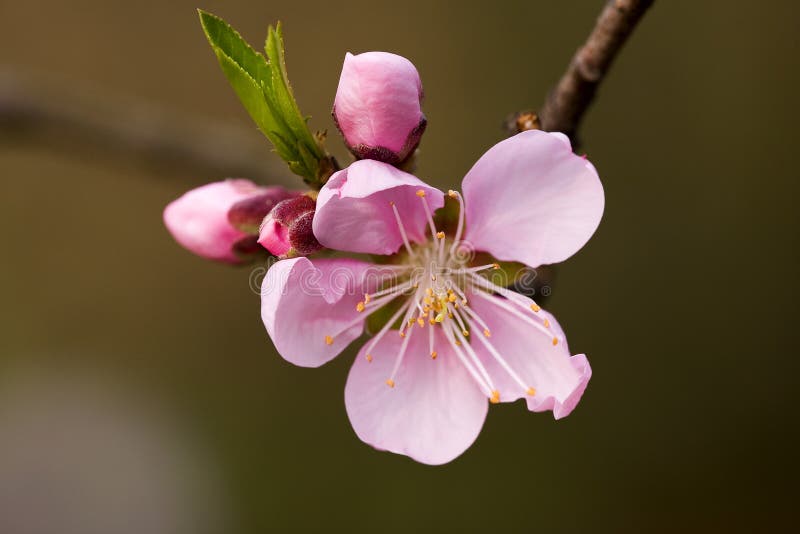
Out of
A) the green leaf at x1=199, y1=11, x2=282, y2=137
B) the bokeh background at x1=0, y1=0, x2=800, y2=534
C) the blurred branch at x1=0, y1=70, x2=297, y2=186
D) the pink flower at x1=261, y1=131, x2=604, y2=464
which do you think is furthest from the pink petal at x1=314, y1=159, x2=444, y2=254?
the bokeh background at x1=0, y1=0, x2=800, y2=534

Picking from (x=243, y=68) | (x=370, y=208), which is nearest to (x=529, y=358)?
(x=370, y=208)

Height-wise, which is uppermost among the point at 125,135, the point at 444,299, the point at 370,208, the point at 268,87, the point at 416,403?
the point at 125,135

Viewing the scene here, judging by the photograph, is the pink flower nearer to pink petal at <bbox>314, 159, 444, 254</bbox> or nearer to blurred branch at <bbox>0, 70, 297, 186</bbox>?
pink petal at <bbox>314, 159, 444, 254</bbox>

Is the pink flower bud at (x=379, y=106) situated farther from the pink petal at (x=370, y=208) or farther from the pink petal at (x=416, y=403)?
the pink petal at (x=416, y=403)

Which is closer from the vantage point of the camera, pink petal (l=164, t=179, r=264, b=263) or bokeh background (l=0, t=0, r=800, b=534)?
pink petal (l=164, t=179, r=264, b=263)

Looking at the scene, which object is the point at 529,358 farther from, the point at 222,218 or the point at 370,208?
the point at 222,218

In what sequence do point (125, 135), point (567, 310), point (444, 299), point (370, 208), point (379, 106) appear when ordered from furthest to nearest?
point (567, 310), point (125, 135), point (444, 299), point (370, 208), point (379, 106)

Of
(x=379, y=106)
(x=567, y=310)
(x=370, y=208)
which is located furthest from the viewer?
(x=567, y=310)

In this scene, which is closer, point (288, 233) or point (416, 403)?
point (288, 233)
